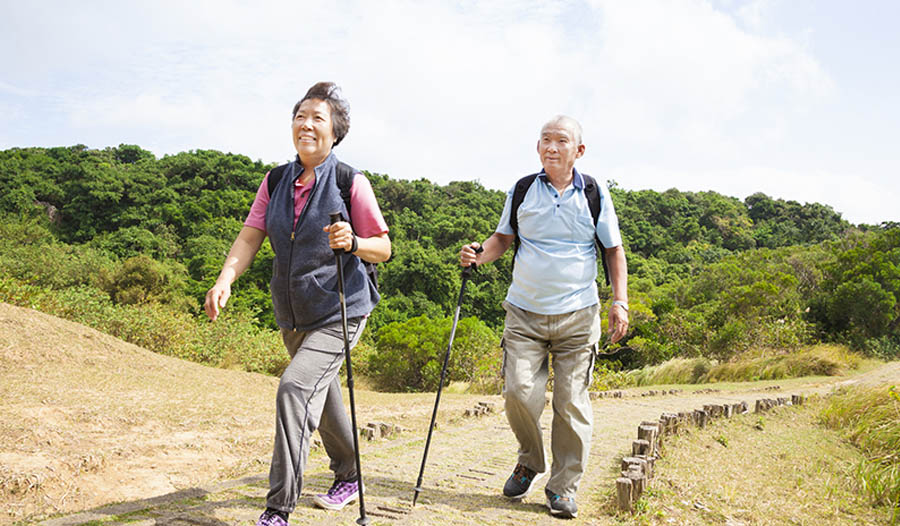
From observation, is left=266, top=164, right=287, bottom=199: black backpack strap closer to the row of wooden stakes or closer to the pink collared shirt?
the pink collared shirt

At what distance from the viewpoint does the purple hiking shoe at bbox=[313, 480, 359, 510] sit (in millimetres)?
3135

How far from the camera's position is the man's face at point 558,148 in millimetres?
3492

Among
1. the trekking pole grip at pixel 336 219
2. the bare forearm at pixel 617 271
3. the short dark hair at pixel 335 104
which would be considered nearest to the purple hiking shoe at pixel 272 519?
the trekking pole grip at pixel 336 219

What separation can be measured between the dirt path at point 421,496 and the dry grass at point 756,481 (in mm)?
436

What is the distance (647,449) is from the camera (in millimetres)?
4301

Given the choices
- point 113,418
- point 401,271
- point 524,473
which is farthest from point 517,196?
point 401,271

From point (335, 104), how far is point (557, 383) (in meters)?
1.91

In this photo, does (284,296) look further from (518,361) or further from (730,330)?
(730,330)

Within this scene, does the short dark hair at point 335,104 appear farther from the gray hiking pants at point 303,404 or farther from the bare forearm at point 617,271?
the bare forearm at point 617,271

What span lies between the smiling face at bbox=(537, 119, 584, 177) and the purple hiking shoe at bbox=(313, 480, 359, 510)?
204 centimetres

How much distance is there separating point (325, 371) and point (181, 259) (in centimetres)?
3360

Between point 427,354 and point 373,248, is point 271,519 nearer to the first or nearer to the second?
point 373,248

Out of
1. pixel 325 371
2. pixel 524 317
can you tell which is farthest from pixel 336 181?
pixel 524 317

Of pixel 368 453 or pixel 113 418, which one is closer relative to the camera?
pixel 368 453
